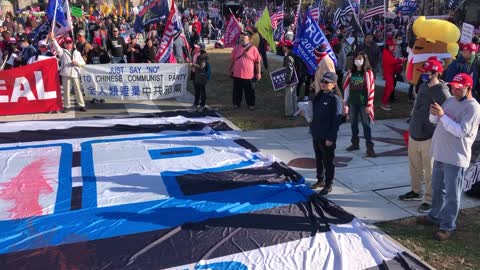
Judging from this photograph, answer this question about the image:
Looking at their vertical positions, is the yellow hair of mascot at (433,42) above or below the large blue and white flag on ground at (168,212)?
above

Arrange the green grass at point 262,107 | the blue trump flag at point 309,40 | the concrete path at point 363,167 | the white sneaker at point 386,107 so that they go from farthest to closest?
the white sneaker at point 386,107
the green grass at point 262,107
the blue trump flag at point 309,40
the concrete path at point 363,167

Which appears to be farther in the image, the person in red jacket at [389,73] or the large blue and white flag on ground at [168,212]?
the person in red jacket at [389,73]

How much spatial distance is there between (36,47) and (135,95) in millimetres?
3397

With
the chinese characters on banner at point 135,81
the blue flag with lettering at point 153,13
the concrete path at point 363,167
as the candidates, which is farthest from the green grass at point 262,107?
the blue flag with lettering at point 153,13

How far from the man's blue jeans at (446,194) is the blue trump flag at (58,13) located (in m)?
10.5

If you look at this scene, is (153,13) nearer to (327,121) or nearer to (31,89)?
(31,89)

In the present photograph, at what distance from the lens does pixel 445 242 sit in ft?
15.7

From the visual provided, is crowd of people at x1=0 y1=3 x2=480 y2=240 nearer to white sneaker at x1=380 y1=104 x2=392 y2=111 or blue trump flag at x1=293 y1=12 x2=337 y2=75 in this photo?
white sneaker at x1=380 y1=104 x2=392 y2=111

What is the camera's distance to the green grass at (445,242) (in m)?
4.42

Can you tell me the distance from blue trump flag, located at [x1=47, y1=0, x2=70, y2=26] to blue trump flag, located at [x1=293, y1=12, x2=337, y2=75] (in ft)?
22.2

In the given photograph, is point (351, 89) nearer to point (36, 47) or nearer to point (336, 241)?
point (336, 241)

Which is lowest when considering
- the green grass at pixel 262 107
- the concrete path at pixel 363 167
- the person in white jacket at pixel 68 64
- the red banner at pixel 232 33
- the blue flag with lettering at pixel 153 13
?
the concrete path at pixel 363 167

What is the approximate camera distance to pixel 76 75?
10969 mm

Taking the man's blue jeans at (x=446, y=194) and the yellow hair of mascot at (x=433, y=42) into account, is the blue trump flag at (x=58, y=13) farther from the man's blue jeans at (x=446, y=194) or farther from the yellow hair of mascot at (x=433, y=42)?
the man's blue jeans at (x=446, y=194)
